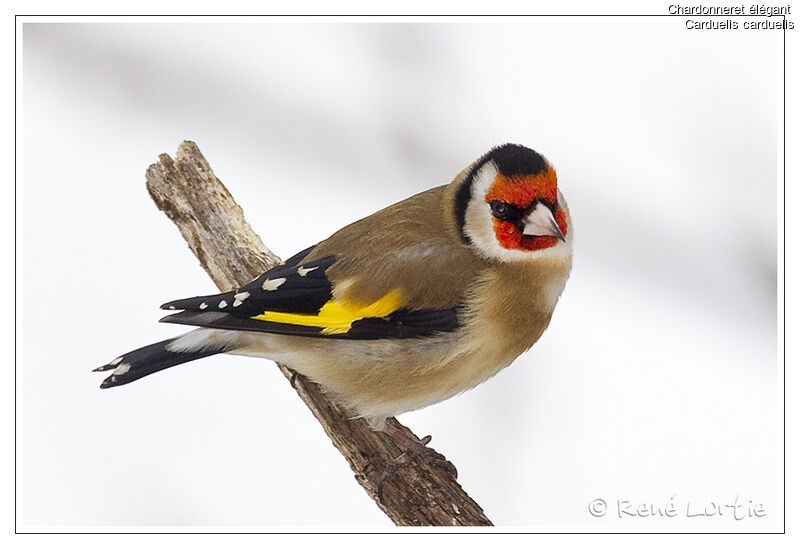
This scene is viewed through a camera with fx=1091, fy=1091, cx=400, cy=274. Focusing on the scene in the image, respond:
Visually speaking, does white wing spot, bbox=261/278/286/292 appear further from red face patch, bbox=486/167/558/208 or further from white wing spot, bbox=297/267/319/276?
red face patch, bbox=486/167/558/208

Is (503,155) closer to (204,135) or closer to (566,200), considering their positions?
(566,200)

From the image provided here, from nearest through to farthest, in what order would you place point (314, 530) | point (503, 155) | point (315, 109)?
point (503, 155) < point (314, 530) < point (315, 109)

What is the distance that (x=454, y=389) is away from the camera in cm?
323

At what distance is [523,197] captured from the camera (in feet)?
10.2

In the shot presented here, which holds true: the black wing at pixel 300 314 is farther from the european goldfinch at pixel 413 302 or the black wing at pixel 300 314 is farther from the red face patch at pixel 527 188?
the red face patch at pixel 527 188

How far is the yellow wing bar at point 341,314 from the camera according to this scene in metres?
3.11

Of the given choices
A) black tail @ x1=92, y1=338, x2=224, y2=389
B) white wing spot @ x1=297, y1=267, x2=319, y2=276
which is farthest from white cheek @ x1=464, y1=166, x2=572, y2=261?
black tail @ x1=92, y1=338, x2=224, y2=389

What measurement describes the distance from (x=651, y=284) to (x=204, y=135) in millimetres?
1541

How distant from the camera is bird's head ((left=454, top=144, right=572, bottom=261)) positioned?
122 inches

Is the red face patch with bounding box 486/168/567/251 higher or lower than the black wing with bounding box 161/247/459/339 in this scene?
higher

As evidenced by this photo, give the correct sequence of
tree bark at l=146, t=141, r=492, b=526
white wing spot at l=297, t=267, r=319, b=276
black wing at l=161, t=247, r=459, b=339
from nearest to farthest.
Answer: black wing at l=161, t=247, r=459, b=339
white wing spot at l=297, t=267, r=319, b=276
tree bark at l=146, t=141, r=492, b=526

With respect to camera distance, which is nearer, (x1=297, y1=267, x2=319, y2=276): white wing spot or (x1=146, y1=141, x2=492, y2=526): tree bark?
(x1=297, y1=267, x2=319, y2=276): white wing spot

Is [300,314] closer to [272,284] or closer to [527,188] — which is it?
[272,284]

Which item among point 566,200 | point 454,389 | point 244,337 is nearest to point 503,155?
point 566,200
